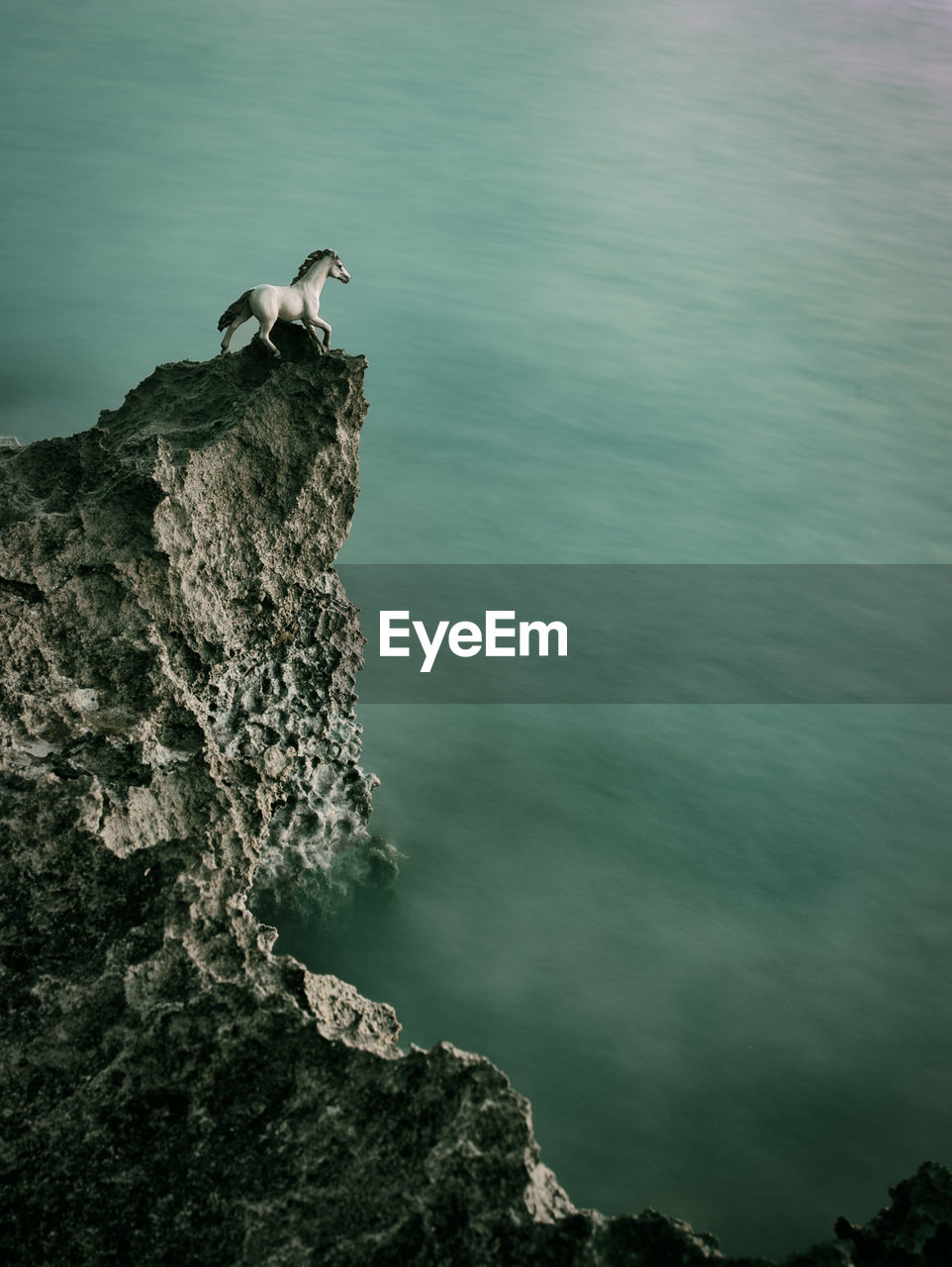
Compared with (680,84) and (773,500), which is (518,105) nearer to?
(680,84)

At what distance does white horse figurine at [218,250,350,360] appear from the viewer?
464 cm

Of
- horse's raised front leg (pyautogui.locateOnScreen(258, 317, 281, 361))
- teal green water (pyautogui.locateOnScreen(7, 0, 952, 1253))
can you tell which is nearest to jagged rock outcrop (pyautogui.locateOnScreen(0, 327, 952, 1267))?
horse's raised front leg (pyautogui.locateOnScreen(258, 317, 281, 361))

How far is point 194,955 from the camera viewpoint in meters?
2.99

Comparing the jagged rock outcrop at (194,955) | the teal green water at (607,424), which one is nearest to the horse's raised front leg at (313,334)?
the jagged rock outcrop at (194,955)

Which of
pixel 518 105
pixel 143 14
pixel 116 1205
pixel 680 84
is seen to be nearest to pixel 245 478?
pixel 116 1205

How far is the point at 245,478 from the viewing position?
13.9ft

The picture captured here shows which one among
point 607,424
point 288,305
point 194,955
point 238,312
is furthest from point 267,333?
point 607,424

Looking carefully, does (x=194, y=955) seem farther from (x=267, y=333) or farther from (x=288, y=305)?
(x=288, y=305)

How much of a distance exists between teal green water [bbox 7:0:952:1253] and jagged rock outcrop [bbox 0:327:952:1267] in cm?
256

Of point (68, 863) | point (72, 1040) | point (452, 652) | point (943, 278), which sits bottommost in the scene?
point (72, 1040)

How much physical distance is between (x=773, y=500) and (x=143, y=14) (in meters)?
18.4

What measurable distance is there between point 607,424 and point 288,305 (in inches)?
342

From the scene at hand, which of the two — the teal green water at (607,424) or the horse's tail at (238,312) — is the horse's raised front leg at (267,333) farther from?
the teal green water at (607,424)

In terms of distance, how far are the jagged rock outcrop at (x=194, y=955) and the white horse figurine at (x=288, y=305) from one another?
166mm
